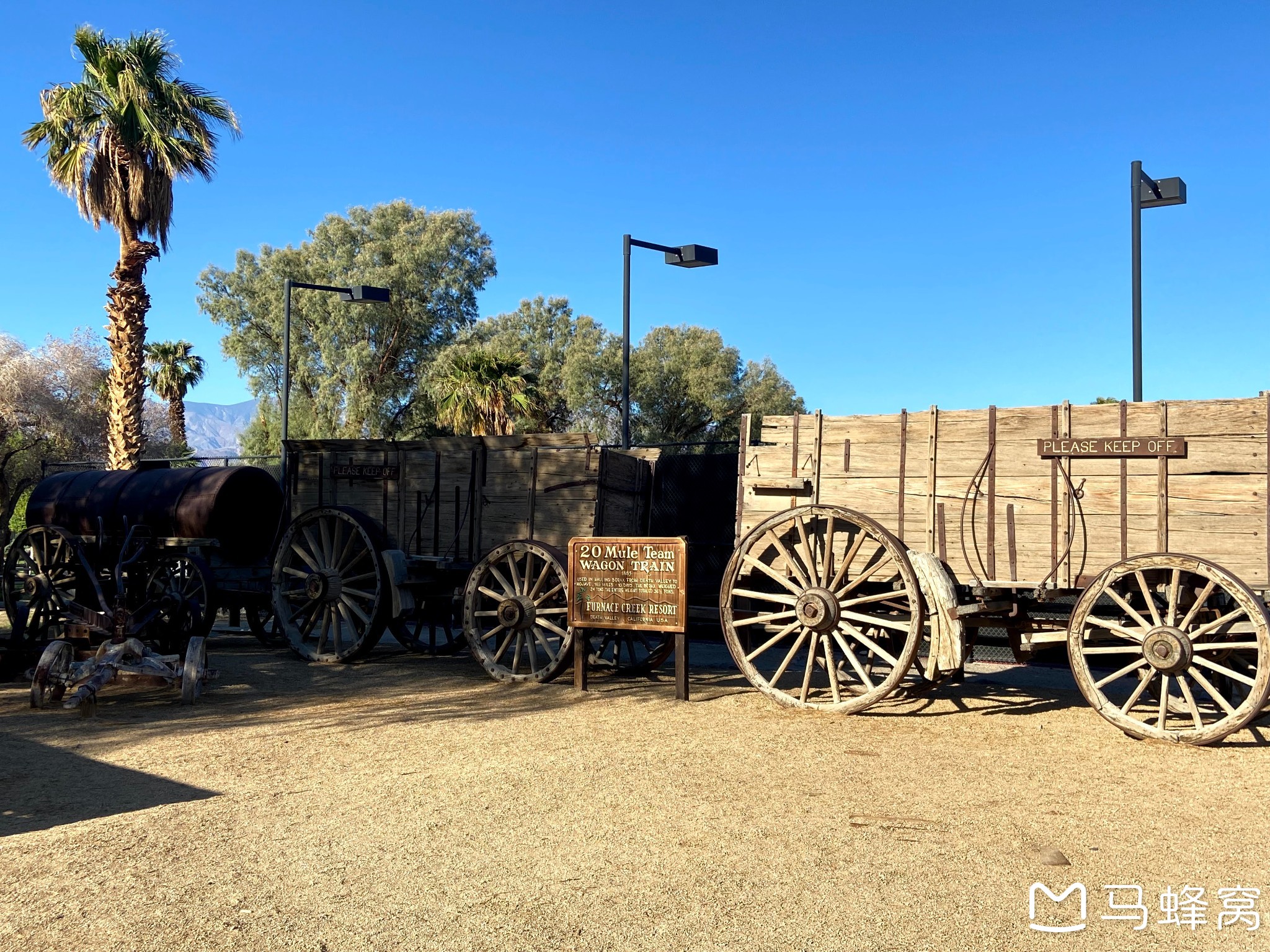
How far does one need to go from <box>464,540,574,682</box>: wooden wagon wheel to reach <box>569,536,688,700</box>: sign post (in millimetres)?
283

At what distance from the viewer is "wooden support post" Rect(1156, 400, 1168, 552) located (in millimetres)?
7453

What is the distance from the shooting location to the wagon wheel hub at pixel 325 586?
37.3 ft

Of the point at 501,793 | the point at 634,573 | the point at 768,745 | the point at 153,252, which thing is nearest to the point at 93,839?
the point at 501,793

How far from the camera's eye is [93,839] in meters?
5.16

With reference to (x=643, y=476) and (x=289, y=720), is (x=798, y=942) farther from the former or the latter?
(x=643, y=476)

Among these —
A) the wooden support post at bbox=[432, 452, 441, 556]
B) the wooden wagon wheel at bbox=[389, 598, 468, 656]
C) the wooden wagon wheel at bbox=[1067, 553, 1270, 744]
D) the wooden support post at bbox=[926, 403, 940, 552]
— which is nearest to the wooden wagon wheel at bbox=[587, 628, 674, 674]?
the wooden wagon wheel at bbox=[389, 598, 468, 656]

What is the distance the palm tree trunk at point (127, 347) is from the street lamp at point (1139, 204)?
17778mm

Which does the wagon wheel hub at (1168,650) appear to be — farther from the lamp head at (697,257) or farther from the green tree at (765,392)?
the green tree at (765,392)

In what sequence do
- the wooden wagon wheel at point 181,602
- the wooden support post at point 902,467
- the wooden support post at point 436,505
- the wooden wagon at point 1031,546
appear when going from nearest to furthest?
the wooden wagon at point 1031,546, the wooden support post at point 902,467, the wooden wagon wheel at point 181,602, the wooden support post at point 436,505

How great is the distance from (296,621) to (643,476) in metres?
4.24

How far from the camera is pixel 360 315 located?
36.2 meters

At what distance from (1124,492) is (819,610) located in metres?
2.34

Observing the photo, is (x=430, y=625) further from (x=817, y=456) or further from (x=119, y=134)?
(x=119, y=134)

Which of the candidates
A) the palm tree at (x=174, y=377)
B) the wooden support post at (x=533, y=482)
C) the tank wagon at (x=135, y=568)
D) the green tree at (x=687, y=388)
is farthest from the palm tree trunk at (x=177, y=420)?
the wooden support post at (x=533, y=482)
